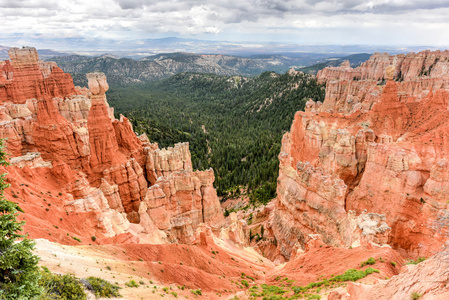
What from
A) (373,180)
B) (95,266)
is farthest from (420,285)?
(373,180)

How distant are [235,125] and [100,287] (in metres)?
106

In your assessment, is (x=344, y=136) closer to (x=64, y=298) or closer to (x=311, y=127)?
(x=311, y=127)

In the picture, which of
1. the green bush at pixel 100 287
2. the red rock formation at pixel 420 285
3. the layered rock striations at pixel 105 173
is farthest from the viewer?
the layered rock striations at pixel 105 173

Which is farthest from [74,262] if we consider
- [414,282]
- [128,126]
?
[128,126]

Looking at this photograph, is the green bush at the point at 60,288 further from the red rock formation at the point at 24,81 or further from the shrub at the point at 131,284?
the red rock formation at the point at 24,81

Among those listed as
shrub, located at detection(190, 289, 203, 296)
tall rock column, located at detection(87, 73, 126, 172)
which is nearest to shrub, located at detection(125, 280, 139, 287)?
shrub, located at detection(190, 289, 203, 296)

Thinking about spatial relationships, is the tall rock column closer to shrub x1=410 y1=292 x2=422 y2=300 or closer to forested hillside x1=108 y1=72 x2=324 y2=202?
shrub x1=410 y1=292 x2=422 y2=300

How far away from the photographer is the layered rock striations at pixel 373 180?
26.5 metres

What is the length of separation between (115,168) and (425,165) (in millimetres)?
36125

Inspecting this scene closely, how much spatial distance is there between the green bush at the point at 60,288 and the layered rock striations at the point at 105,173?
10790 millimetres

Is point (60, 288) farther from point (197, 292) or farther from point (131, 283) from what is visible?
point (197, 292)

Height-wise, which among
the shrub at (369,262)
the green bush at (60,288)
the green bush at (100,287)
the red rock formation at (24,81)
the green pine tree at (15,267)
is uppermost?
the red rock formation at (24,81)

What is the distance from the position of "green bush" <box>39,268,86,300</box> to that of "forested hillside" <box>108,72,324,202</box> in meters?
42.2

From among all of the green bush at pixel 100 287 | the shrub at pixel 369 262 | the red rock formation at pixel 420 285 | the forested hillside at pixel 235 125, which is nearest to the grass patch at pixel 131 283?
the green bush at pixel 100 287
